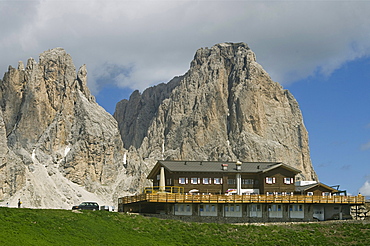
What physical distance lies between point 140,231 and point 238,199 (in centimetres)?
2003

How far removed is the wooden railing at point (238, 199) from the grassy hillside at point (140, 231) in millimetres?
5224

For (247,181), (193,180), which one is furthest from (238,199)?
(247,181)

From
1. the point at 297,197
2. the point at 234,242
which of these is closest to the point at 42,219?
the point at 234,242

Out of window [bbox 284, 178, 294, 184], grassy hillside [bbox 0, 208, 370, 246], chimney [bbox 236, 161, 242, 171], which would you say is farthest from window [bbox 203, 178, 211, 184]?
grassy hillside [bbox 0, 208, 370, 246]

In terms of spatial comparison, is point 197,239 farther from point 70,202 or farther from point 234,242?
point 70,202

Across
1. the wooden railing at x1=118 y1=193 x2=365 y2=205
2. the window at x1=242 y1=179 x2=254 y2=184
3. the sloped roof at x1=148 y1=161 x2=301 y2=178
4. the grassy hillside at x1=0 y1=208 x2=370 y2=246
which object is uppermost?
the sloped roof at x1=148 y1=161 x2=301 y2=178

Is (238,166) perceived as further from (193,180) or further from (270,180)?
(193,180)

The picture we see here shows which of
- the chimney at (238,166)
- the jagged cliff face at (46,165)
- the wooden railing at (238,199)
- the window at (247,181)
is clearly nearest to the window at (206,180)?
the chimney at (238,166)

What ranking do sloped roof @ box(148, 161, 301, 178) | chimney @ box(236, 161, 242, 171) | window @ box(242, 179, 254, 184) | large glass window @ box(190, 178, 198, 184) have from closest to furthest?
large glass window @ box(190, 178, 198, 184), sloped roof @ box(148, 161, 301, 178), chimney @ box(236, 161, 242, 171), window @ box(242, 179, 254, 184)

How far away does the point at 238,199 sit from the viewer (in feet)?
226

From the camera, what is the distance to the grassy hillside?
4391 cm

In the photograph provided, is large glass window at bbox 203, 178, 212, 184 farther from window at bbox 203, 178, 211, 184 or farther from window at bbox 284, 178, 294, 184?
window at bbox 284, 178, 294, 184

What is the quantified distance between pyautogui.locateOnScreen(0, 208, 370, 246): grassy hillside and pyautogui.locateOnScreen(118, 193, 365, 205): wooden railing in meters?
5.22

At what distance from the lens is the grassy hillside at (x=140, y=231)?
43.9m
